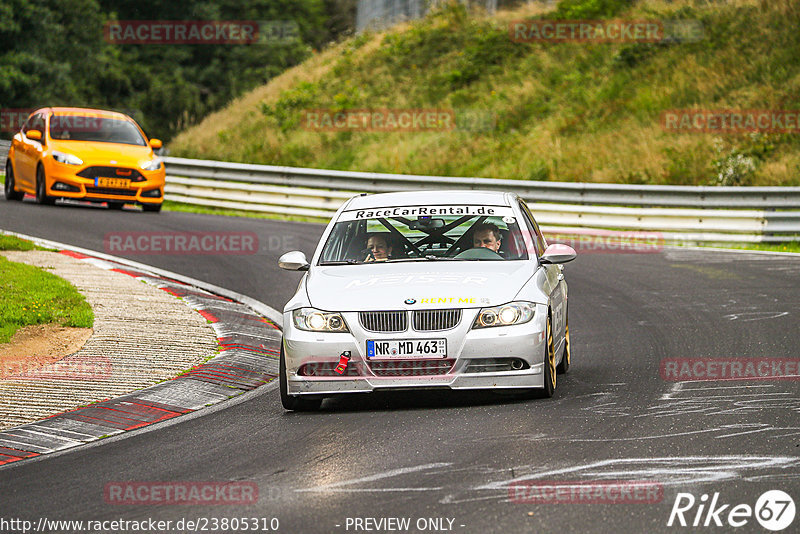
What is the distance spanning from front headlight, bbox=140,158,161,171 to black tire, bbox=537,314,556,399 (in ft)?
50.1

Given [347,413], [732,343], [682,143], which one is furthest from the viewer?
[682,143]

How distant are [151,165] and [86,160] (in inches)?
47.3

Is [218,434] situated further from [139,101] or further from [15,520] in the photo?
[139,101]

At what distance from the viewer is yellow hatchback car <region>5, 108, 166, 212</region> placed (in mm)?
22766

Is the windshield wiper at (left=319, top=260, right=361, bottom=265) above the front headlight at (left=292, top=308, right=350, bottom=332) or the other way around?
above

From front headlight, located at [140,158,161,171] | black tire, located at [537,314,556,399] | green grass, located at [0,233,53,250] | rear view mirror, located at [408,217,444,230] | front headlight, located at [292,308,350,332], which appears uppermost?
front headlight, located at [140,158,161,171]

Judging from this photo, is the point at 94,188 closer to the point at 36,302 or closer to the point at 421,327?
the point at 36,302

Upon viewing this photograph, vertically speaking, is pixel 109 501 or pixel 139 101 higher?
pixel 139 101

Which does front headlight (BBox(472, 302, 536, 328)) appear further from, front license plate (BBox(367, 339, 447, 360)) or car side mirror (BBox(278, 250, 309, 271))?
car side mirror (BBox(278, 250, 309, 271))

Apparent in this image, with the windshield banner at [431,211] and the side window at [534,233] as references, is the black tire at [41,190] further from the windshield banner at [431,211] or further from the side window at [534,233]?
the side window at [534,233]

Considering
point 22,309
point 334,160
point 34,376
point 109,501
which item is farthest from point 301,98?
point 109,501

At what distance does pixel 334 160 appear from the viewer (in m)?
33.3

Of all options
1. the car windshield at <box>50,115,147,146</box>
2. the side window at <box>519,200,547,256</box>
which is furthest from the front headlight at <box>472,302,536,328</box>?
the car windshield at <box>50,115,147,146</box>

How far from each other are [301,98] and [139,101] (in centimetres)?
2053
